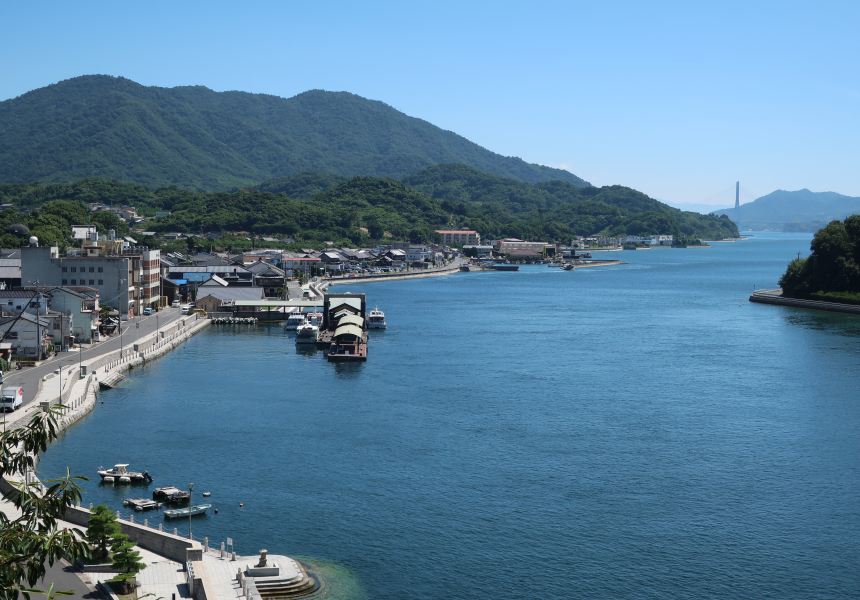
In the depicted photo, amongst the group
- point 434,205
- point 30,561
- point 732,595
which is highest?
point 434,205

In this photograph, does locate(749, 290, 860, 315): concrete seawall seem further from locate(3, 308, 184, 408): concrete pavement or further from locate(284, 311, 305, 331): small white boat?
locate(3, 308, 184, 408): concrete pavement

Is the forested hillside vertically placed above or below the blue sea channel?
above

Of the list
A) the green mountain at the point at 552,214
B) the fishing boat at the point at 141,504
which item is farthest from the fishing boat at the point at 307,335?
the green mountain at the point at 552,214

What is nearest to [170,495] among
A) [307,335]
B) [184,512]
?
[184,512]

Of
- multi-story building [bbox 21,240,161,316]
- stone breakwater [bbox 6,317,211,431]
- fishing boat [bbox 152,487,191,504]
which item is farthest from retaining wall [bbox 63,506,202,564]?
multi-story building [bbox 21,240,161,316]

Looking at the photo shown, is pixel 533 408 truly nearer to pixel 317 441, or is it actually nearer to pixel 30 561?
pixel 317 441

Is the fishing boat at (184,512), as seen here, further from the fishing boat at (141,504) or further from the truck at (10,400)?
the truck at (10,400)

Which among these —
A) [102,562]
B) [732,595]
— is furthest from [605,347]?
[102,562]
